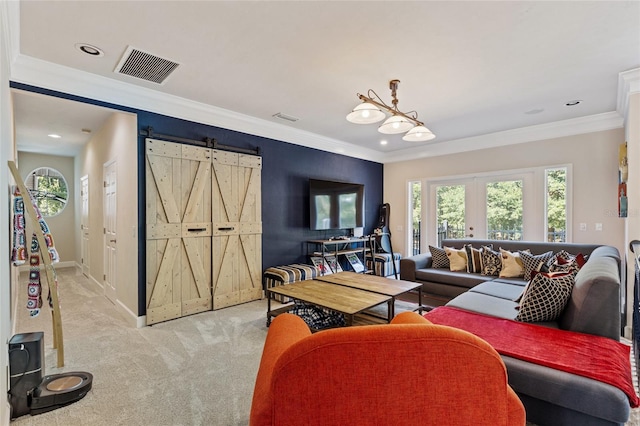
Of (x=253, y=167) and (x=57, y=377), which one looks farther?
(x=253, y=167)

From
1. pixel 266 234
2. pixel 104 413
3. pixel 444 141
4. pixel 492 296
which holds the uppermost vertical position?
pixel 444 141

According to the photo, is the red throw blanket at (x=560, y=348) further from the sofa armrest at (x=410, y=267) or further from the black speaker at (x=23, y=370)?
the black speaker at (x=23, y=370)

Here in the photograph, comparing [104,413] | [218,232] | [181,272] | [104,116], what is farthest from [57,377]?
[104,116]

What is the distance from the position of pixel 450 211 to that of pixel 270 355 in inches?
212

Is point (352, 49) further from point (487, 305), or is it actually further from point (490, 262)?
point (490, 262)

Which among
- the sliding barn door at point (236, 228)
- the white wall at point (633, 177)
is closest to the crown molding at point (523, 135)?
the white wall at point (633, 177)

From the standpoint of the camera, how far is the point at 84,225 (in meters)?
6.18

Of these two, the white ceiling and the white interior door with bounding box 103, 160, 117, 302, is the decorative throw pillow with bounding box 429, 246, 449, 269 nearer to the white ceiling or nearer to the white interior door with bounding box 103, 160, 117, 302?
the white ceiling

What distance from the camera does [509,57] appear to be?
269 cm

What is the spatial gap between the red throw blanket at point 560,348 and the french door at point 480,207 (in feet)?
11.2

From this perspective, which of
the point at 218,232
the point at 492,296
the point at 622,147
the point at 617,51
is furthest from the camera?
the point at 218,232

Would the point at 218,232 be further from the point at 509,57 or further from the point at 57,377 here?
the point at 509,57

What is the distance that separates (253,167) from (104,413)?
3187 millimetres

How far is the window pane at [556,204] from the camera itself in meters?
4.62
